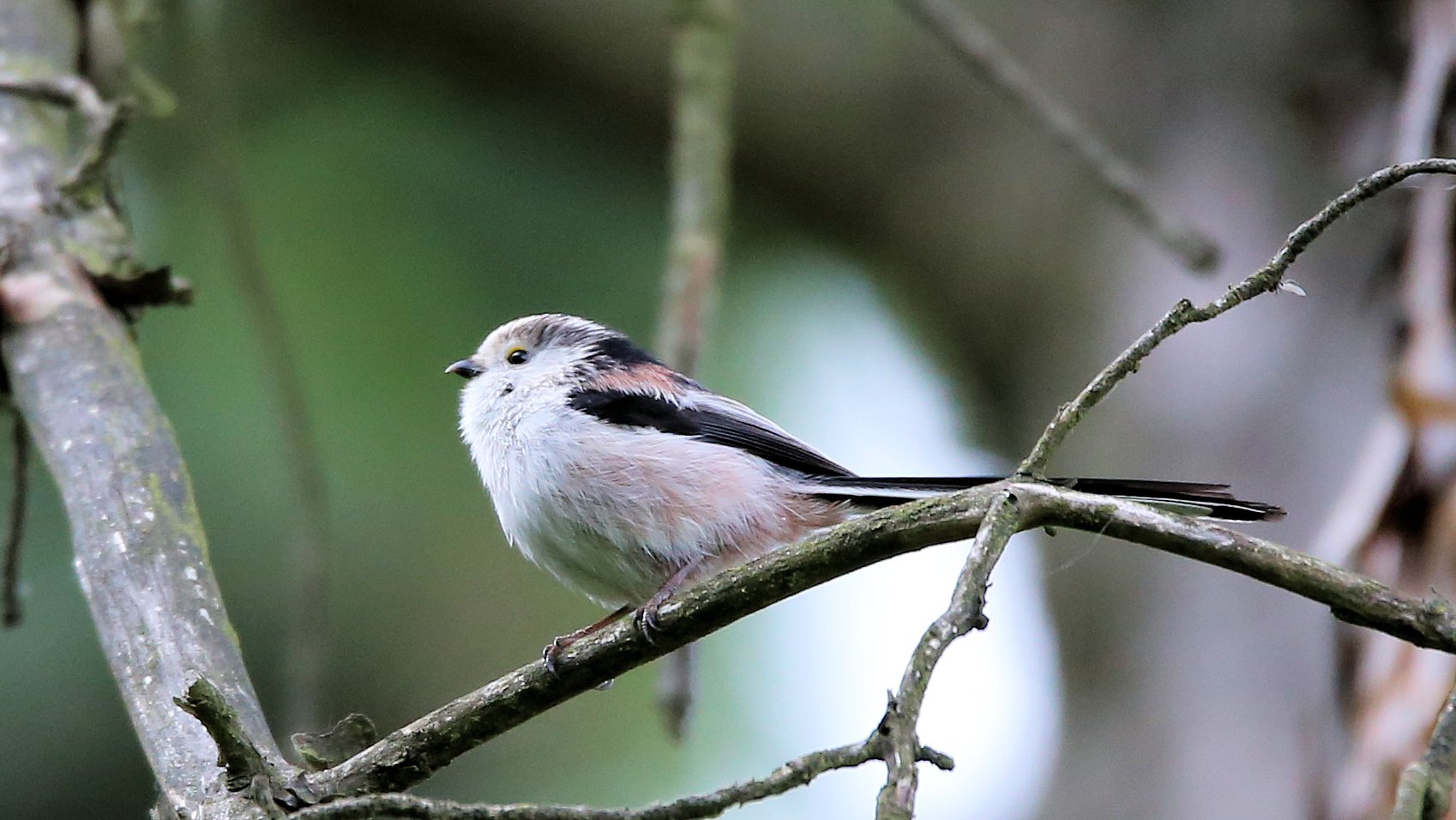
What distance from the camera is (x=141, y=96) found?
348 cm

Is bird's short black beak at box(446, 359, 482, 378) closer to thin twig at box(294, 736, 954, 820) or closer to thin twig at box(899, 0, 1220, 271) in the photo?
thin twig at box(899, 0, 1220, 271)

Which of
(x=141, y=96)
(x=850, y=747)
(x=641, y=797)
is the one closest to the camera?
(x=850, y=747)

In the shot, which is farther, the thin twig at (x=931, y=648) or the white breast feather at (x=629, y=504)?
the white breast feather at (x=629, y=504)

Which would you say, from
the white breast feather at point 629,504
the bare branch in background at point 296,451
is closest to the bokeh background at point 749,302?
the bare branch in background at point 296,451

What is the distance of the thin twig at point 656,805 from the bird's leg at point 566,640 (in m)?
0.34

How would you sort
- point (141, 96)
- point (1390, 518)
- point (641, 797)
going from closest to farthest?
point (1390, 518), point (141, 96), point (641, 797)

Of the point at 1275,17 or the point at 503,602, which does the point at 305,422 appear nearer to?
the point at 503,602

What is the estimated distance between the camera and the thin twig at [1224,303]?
4.96ft

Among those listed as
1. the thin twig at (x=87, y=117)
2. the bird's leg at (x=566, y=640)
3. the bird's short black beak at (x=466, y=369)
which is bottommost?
the bird's leg at (x=566, y=640)

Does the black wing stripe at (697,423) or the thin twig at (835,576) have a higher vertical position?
the black wing stripe at (697,423)

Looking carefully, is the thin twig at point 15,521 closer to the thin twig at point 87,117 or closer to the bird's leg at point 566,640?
the thin twig at point 87,117

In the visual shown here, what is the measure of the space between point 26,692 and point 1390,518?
496 cm

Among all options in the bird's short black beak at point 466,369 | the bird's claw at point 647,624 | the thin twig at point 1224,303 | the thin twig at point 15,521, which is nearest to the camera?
the thin twig at point 1224,303

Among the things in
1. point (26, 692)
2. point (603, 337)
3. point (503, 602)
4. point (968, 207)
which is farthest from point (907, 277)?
point (26, 692)
